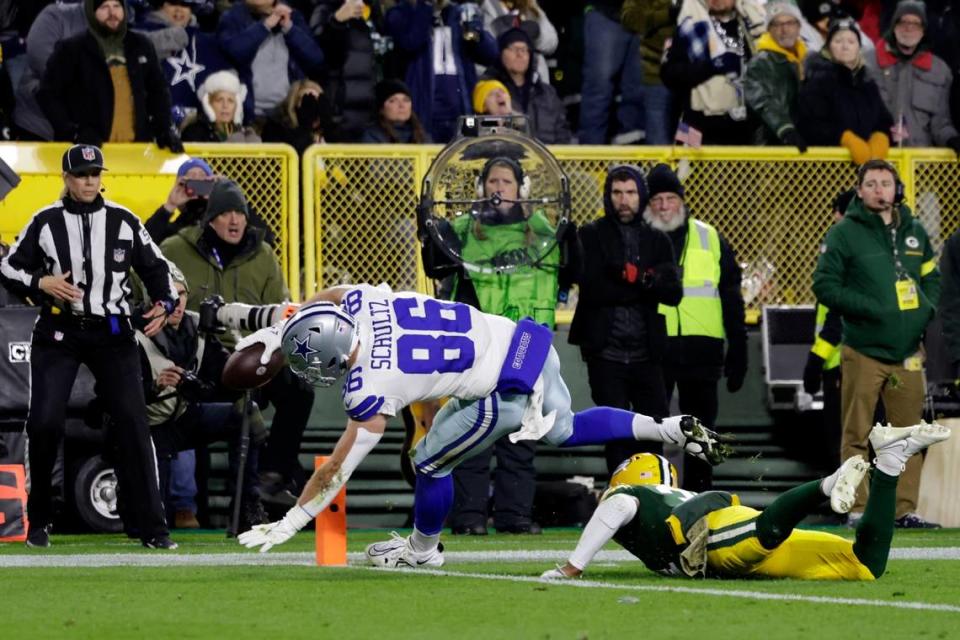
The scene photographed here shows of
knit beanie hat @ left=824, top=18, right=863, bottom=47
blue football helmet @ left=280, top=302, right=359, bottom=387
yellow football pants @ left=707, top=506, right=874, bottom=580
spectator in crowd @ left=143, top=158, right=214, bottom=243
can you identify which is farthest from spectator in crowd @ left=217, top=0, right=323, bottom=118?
yellow football pants @ left=707, top=506, right=874, bottom=580

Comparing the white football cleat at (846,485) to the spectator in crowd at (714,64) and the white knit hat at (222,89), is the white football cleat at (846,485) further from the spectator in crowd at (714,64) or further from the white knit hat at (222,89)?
the spectator in crowd at (714,64)

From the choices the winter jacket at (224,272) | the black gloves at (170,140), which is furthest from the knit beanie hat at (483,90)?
the winter jacket at (224,272)

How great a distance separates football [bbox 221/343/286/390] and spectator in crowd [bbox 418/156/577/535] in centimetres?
317

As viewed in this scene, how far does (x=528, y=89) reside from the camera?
15.4m

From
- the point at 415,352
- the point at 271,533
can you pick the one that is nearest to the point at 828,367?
the point at 415,352

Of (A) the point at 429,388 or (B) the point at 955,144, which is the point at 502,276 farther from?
(B) the point at 955,144

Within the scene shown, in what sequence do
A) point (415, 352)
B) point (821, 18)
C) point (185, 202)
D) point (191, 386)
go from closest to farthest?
point (415, 352), point (191, 386), point (185, 202), point (821, 18)

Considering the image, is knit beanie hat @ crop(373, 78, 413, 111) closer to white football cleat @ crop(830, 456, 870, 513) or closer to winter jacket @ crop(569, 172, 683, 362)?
winter jacket @ crop(569, 172, 683, 362)

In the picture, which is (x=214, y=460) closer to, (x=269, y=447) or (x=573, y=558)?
(x=269, y=447)

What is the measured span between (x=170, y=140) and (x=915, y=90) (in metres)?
5.59

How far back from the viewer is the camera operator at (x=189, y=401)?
12.6m

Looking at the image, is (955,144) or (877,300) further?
(955,144)

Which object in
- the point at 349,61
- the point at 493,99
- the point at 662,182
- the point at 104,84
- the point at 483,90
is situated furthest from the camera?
the point at 349,61

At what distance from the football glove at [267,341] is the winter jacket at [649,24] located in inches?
266
